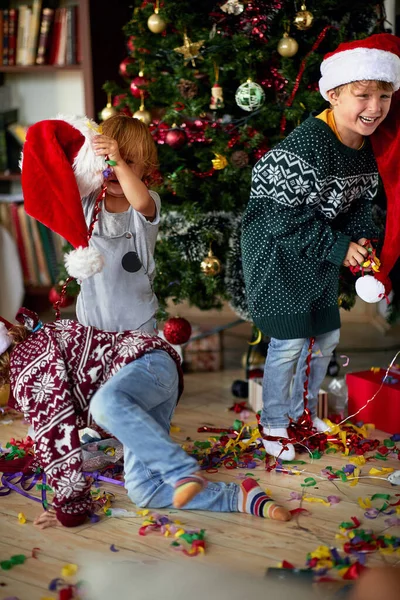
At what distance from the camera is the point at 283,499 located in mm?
1967

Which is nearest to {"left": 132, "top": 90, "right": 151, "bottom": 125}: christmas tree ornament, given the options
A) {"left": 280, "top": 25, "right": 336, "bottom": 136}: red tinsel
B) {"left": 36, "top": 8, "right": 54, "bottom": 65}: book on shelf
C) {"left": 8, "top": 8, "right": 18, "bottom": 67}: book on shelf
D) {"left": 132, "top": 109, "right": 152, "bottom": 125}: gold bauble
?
{"left": 132, "top": 109, "right": 152, "bottom": 125}: gold bauble

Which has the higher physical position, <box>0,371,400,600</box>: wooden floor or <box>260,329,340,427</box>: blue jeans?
<box>260,329,340,427</box>: blue jeans

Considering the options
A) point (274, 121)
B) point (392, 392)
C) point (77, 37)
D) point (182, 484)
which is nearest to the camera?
point (182, 484)

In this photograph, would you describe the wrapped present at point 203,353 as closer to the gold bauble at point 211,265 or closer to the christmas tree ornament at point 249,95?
the gold bauble at point 211,265

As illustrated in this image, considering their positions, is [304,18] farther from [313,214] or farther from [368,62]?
[313,214]

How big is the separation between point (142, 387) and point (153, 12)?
1.59 meters

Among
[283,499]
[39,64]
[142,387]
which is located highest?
[39,64]

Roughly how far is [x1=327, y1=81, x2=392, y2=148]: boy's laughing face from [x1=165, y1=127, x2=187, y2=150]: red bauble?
680 mm

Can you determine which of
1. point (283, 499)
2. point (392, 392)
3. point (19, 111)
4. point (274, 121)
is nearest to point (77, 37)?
point (19, 111)

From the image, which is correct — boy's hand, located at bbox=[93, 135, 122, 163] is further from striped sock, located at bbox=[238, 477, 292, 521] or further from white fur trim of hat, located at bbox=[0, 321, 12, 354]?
striped sock, located at bbox=[238, 477, 292, 521]

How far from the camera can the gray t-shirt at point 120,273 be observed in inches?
81.1

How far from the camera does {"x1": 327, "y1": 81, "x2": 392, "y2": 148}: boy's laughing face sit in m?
2.10

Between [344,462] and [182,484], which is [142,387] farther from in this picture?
[344,462]

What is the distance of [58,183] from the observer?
1882 millimetres
